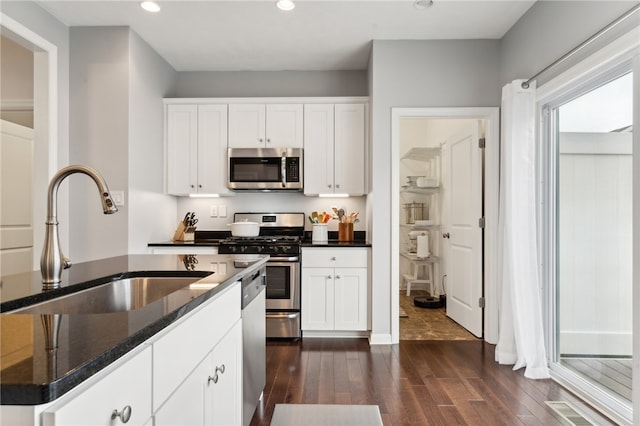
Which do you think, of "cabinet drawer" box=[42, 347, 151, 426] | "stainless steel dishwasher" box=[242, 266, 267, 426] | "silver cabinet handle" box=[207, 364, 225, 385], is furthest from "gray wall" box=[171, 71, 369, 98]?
"cabinet drawer" box=[42, 347, 151, 426]

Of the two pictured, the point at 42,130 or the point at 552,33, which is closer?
the point at 552,33

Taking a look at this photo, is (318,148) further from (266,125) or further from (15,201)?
(15,201)

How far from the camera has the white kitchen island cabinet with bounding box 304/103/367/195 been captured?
3.95 metres

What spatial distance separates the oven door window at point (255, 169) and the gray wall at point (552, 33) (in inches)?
89.9

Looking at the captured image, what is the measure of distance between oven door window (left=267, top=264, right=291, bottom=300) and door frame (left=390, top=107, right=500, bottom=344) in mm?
981

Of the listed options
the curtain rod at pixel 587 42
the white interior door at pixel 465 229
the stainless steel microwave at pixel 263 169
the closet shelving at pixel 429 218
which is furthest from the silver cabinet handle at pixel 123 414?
the closet shelving at pixel 429 218

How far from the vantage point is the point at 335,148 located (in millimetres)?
3971

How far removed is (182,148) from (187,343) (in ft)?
10.9

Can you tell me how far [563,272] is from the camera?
2783mm

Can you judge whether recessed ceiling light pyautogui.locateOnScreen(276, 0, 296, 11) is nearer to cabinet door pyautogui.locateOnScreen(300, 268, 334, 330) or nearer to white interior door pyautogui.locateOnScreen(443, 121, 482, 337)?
white interior door pyautogui.locateOnScreen(443, 121, 482, 337)

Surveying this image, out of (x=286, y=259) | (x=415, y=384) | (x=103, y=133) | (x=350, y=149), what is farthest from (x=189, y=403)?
(x=350, y=149)

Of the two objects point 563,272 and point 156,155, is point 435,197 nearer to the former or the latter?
point 563,272

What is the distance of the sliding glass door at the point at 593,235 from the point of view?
2.22 meters

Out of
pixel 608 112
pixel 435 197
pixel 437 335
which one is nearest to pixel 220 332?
pixel 608 112
